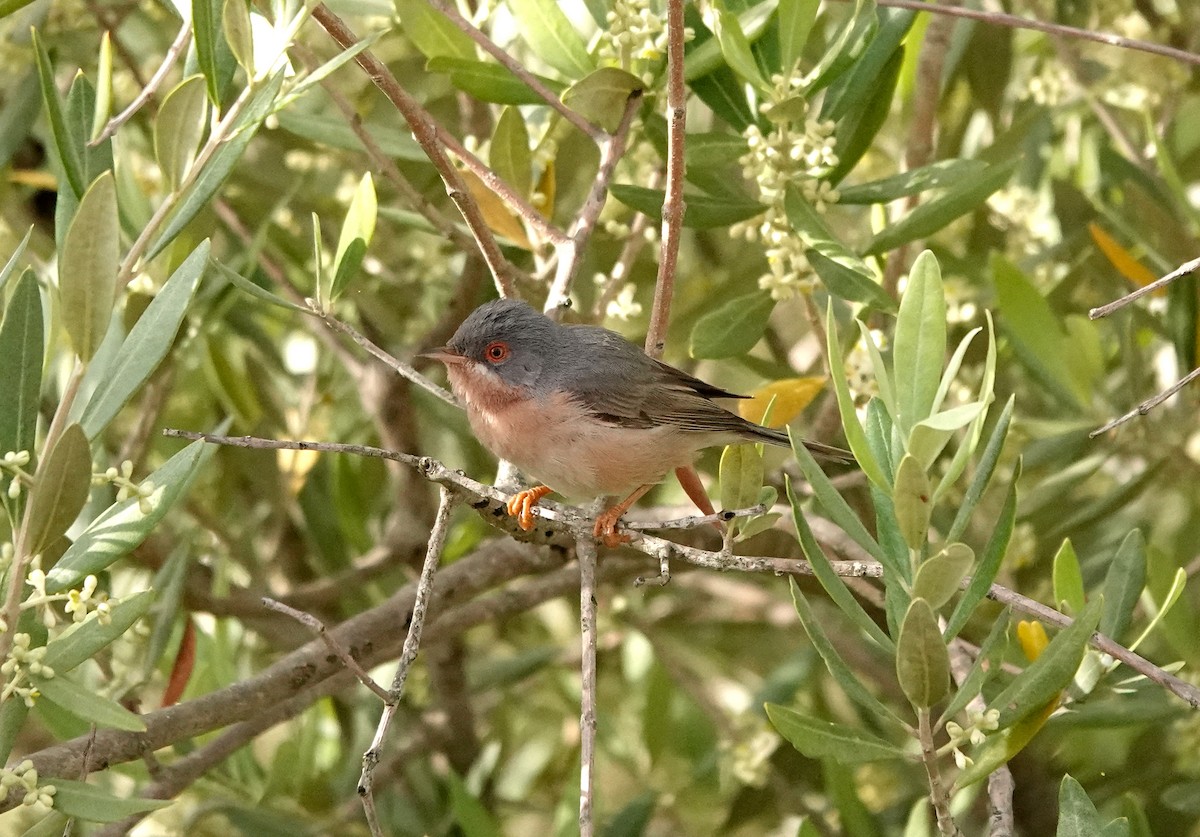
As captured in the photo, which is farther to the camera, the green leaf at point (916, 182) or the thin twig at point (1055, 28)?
the green leaf at point (916, 182)

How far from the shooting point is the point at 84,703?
7.68ft

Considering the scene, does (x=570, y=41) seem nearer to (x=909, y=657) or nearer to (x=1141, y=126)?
(x=909, y=657)

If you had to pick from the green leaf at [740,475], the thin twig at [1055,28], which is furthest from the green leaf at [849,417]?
the thin twig at [1055,28]

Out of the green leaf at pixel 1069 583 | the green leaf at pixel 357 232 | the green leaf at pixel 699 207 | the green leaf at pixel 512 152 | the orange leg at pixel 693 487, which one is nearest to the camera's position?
the green leaf at pixel 1069 583

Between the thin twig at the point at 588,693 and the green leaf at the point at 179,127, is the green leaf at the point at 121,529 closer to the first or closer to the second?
the green leaf at the point at 179,127

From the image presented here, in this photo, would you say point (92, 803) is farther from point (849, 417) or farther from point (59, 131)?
point (849, 417)

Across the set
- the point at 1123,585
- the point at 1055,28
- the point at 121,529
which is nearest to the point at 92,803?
the point at 121,529

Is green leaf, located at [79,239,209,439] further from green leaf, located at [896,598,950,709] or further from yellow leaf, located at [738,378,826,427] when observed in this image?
yellow leaf, located at [738,378,826,427]

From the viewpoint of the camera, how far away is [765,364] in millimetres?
4238

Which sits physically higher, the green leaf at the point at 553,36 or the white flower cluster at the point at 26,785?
the green leaf at the point at 553,36

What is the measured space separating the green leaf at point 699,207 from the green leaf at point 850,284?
25cm

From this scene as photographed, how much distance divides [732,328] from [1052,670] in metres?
1.45

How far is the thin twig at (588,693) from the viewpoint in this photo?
2.34 metres

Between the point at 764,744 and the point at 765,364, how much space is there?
4.17 ft
